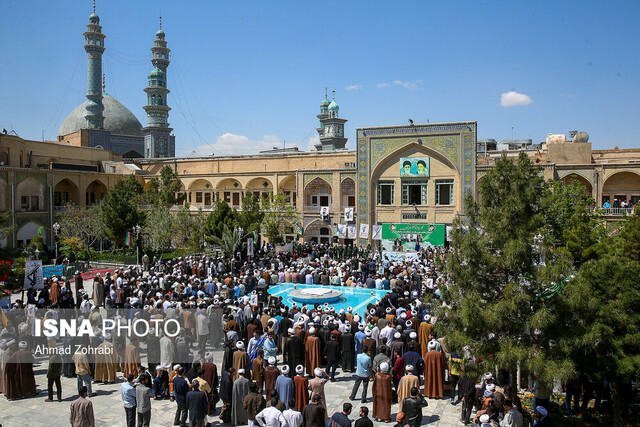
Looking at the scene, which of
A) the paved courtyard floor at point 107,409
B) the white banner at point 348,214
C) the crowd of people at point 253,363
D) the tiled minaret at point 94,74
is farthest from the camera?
the tiled minaret at point 94,74

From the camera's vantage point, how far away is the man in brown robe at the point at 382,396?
755 centimetres

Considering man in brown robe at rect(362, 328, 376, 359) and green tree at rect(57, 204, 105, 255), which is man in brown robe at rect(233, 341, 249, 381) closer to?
man in brown robe at rect(362, 328, 376, 359)

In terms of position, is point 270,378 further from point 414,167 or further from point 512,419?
point 414,167

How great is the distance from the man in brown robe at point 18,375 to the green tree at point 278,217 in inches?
711

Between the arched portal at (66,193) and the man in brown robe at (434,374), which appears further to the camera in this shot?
the arched portal at (66,193)

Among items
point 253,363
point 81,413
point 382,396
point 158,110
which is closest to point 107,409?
point 81,413

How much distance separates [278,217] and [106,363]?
19532 millimetres

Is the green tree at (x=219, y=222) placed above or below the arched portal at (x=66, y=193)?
below

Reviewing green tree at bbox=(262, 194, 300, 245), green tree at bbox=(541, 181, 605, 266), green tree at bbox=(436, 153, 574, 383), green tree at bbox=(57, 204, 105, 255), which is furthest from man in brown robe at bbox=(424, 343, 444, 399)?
green tree at bbox=(57, 204, 105, 255)

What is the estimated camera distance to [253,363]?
8.46 meters

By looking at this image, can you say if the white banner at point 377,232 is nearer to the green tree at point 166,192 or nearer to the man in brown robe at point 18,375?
the green tree at point 166,192

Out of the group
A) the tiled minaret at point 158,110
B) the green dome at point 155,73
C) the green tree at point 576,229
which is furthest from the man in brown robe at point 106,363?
the green dome at point 155,73

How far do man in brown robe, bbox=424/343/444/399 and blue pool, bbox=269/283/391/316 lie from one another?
22.9 ft

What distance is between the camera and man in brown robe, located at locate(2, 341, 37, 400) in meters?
8.26
